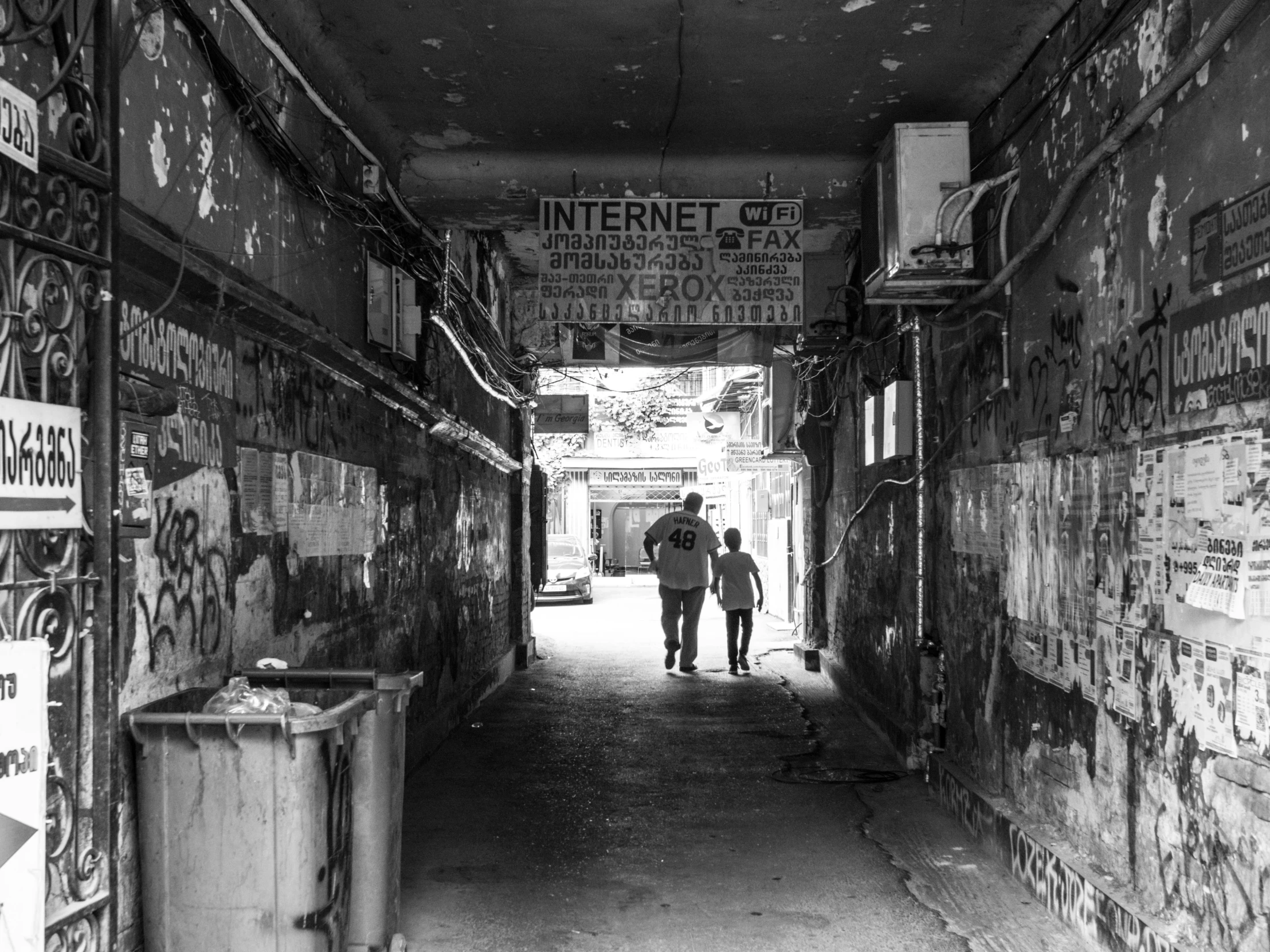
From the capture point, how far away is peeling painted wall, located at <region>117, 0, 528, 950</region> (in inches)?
156

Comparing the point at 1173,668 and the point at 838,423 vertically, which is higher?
the point at 838,423

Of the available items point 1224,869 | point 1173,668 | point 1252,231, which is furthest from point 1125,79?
point 1224,869

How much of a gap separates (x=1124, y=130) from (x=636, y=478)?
37.1 m

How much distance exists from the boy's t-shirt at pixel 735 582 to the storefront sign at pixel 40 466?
34.3ft

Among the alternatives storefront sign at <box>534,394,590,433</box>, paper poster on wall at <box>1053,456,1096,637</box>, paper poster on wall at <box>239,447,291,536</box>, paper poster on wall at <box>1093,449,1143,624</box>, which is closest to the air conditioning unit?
paper poster on wall at <box>239,447,291,536</box>

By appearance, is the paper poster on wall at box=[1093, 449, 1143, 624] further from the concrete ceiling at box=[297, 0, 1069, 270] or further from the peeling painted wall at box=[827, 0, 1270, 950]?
the concrete ceiling at box=[297, 0, 1069, 270]

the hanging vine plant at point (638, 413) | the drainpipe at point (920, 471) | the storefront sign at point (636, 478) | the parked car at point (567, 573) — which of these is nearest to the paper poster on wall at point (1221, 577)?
the drainpipe at point (920, 471)

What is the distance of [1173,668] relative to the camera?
4148 mm

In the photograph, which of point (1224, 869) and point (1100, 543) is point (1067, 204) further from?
point (1224, 869)

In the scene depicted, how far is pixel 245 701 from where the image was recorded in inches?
154

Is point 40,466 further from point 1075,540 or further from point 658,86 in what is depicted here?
point 658,86

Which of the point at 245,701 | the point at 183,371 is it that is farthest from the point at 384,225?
the point at 245,701

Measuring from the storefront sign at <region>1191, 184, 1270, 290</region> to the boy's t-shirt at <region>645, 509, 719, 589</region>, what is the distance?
9.54m

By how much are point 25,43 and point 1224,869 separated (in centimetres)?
456
